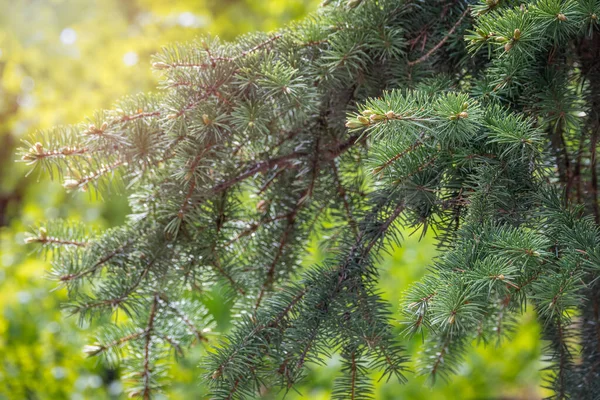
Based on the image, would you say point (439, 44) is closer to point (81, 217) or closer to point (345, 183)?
point (345, 183)

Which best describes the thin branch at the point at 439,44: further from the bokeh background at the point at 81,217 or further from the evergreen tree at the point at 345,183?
the bokeh background at the point at 81,217

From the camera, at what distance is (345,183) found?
66 centimetres

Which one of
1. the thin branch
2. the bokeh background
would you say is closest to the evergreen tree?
the thin branch

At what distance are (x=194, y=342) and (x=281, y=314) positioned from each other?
226 mm

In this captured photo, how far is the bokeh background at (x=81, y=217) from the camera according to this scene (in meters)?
1.78

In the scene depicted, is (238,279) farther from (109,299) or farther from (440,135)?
(440,135)

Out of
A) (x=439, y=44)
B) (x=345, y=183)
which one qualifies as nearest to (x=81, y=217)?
(x=345, y=183)

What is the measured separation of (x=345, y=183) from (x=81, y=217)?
1.84 meters

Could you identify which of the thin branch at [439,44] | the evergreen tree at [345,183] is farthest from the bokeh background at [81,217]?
the thin branch at [439,44]

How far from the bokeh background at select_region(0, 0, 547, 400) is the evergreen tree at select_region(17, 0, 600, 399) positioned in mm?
1005

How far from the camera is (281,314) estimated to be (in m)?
0.49

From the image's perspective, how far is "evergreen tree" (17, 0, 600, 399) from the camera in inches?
15.6

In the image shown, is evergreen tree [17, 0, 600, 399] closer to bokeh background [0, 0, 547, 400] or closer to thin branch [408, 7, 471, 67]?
thin branch [408, 7, 471, 67]

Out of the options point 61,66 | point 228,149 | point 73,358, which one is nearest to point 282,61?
point 228,149
